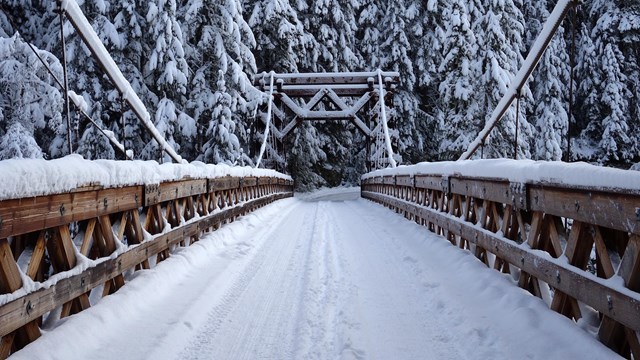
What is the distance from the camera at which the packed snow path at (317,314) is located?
2.78 m

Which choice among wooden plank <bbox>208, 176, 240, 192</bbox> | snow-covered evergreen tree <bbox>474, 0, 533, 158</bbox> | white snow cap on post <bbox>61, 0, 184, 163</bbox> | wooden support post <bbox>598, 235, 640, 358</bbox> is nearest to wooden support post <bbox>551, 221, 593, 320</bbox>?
wooden support post <bbox>598, 235, 640, 358</bbox>

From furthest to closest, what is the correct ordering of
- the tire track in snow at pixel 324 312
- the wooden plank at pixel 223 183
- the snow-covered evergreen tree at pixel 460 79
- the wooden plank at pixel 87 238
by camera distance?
the snow-covered evergreen tree at pixel 460 79, the wooden plank at pixel 223 183, the wooden plank at pixel 87 238, the tire track in snow at pixel 324 312

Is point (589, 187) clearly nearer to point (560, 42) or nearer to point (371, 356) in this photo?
point (371, 356)

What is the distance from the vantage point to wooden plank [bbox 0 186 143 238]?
2189mm

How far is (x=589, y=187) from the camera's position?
249 centimetres

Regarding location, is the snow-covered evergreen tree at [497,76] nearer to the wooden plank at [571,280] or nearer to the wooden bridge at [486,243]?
the wooden bridge at [486,243]

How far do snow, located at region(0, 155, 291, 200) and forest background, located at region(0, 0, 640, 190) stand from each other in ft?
5.52

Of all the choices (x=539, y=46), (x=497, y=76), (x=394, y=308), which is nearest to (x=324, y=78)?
(x=497, y=76)

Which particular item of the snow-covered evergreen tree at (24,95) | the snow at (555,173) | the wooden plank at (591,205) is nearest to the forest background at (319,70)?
the snow-covered evergreen tree at (24,95)

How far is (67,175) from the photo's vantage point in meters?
2.71

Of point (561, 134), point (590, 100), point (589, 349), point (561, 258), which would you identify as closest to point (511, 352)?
point (589, 349)

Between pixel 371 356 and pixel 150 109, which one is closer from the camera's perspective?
pixel 371 356

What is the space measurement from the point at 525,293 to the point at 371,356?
55.0 inches

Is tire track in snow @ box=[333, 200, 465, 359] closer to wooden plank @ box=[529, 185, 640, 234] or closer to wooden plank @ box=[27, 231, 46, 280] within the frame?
wooden plank @ box=[529, 185, 640, 234]
